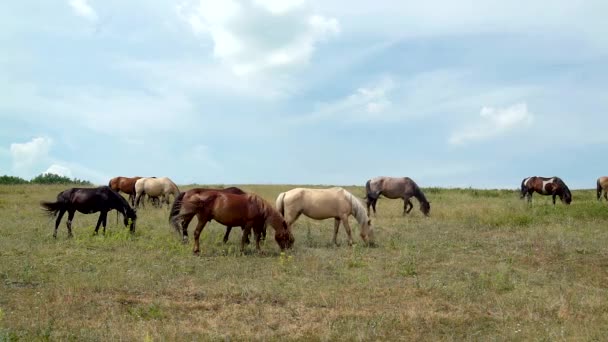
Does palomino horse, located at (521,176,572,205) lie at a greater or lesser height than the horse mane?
greater

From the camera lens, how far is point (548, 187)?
90.1 ft

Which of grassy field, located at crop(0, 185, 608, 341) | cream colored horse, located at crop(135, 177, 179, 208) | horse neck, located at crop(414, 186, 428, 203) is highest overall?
cream colored horse, located at crop(135, 177, 179, 208)

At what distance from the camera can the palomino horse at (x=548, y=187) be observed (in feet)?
88.5

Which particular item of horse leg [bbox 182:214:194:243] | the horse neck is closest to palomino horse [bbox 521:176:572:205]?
the horse neck

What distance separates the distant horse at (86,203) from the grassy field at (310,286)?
0.64 meters

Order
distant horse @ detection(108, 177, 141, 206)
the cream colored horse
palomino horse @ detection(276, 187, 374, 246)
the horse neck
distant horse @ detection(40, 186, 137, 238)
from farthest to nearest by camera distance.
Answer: distant horse @ detection(108, 177, 141, 206), the cream colored horse, the horse neck, distant horse @ detection(40, 186, 137, 238), palomino horse @ detection(276, 187, 374, 246)

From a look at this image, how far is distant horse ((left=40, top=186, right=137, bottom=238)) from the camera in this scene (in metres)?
15.5

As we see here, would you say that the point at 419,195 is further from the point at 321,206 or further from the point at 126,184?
the point at 126,184

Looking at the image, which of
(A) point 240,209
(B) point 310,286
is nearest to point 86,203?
(A) point 240,209

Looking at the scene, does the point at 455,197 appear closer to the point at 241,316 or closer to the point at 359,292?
the point at 359,292

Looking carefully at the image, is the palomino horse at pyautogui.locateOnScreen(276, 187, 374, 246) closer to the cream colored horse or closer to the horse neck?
the horse neck

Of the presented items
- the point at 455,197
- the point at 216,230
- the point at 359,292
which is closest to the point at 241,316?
the point at 359,292

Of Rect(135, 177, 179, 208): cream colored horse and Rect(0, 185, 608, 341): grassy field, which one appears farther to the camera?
Rect(135, 177, 179, 208): cream colored horse

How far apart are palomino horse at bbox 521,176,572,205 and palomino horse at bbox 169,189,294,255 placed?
18330 millimetres
